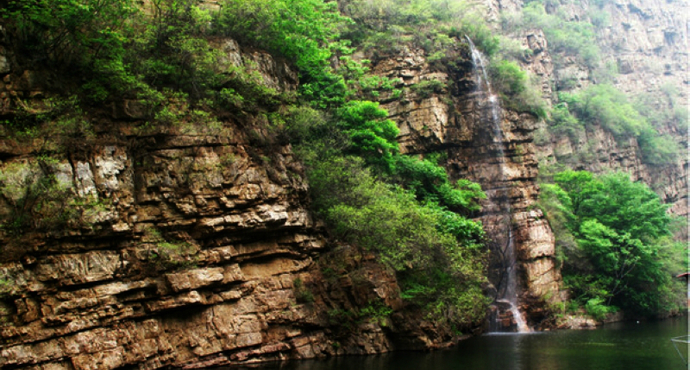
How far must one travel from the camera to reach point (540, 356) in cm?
2250

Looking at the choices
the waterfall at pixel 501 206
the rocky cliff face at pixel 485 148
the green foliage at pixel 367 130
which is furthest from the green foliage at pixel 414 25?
the green foliage at pixel 367 130

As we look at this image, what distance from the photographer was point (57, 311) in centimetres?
1806

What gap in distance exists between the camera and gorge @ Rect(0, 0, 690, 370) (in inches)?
734

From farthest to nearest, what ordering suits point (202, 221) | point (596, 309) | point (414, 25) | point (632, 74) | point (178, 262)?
point (632, 74) < point (414, 25) < point (596, 309) < point (202, 221) < point (178, 262)

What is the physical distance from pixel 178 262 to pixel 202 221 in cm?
196

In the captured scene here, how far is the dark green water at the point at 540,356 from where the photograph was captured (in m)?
20.1

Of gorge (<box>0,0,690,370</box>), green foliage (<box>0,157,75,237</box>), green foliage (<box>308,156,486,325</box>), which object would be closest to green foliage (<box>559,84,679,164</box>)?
gorge (<box>0,0,690,370</box>)

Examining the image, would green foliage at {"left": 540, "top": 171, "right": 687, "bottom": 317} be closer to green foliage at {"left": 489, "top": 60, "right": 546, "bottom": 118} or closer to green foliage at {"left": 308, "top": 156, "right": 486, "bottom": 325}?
green foliage at {"left": 489, "top": 60, "right": 546, "bottom": 118}

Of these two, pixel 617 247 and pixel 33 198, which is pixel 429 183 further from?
pixel 33 198

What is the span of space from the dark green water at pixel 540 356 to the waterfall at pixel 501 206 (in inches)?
217

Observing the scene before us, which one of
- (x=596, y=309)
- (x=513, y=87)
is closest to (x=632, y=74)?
(x=513, y=87)

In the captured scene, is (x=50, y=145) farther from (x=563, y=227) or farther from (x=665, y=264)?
(x=665, y=264)

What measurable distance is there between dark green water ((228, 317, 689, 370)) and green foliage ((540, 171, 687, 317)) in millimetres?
9336

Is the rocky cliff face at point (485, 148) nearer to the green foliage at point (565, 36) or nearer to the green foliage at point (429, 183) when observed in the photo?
the green foliage at point (429, 183)
